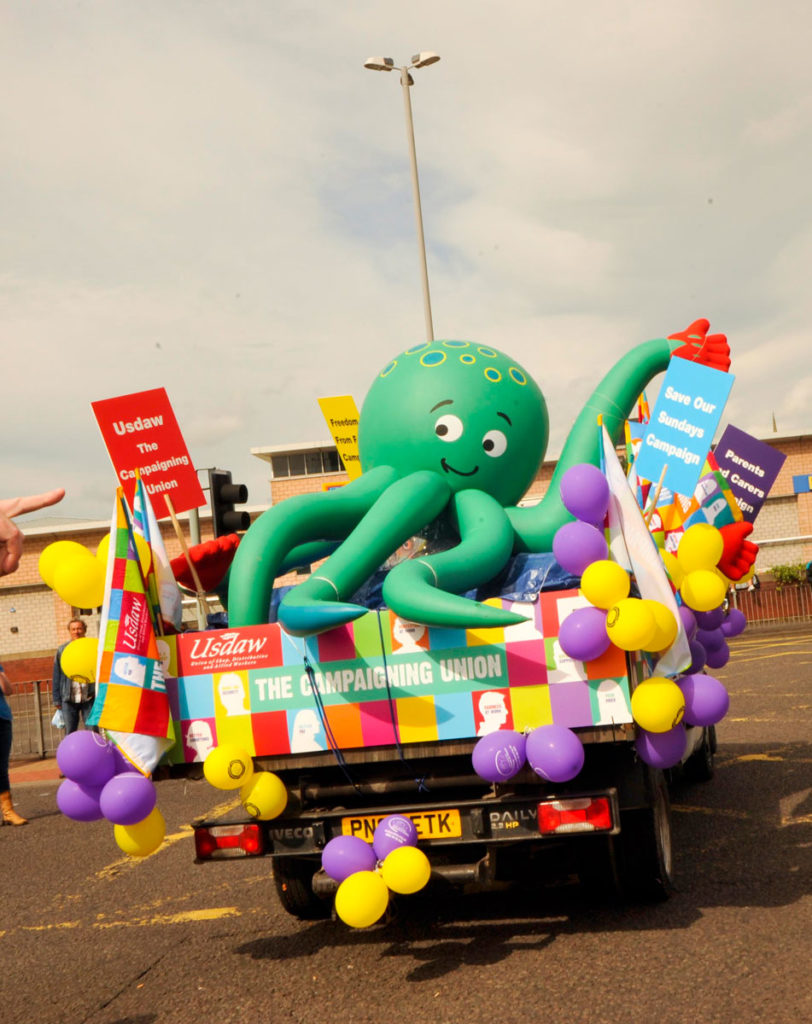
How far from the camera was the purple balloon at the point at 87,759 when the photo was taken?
5.02 m

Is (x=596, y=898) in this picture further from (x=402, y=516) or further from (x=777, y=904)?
(x=402, y=516)

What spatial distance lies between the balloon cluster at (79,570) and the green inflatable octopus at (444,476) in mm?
768

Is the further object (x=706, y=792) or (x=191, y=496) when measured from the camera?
(x=706, y=792)

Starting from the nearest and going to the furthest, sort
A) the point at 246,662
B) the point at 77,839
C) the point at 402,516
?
the point at 246,662
the point at 402,516
the point at 77,839

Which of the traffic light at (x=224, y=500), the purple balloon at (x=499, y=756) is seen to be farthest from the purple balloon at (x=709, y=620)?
the traffic light at (x=224, y=500)

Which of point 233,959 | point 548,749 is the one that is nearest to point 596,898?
point 548,749

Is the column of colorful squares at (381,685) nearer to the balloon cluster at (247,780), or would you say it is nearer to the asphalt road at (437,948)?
the balloon cluster at (247,780)

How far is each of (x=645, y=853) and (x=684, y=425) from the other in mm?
2264

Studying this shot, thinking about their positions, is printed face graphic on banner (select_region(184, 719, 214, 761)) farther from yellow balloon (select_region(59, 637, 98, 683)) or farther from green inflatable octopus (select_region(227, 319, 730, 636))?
green inflatable octopus (select_region(227, 319, 730, 636))

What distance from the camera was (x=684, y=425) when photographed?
5.93m

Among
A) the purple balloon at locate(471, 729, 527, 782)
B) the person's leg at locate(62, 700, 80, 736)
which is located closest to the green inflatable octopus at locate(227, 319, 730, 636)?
the purple balloon at locate(471, 729, 527, 782)

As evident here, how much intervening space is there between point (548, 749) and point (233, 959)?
201 centimetres

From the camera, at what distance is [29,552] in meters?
40.1

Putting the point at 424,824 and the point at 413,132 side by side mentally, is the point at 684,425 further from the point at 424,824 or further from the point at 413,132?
the point at 413,132
